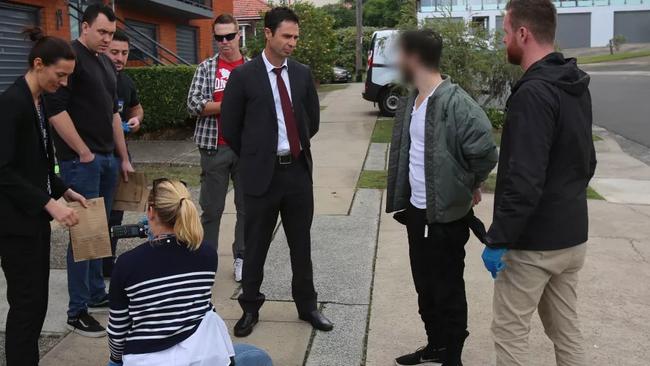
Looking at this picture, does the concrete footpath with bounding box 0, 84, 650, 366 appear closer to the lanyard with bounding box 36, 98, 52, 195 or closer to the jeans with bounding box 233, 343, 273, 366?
the jeans with bounding box 233, 343, 273, 366

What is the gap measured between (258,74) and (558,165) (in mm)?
1903

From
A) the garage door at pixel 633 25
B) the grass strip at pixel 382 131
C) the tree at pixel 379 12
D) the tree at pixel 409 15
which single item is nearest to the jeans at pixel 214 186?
the grass strip at pixel 382 131

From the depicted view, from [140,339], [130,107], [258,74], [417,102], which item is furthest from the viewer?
[130,107]

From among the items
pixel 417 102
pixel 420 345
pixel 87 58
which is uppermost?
pixel 87 58

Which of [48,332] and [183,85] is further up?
[183,85]

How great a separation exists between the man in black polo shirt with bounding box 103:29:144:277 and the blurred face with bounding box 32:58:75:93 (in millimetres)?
1339

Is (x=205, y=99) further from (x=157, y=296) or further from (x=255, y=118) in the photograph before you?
(x=157, y=296)

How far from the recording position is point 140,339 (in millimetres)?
2449

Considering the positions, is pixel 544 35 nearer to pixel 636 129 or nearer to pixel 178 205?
pixel 178 205

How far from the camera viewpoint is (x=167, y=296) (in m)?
2.43

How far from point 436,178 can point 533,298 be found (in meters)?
0.79

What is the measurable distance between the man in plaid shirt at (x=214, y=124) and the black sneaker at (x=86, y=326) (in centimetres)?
104

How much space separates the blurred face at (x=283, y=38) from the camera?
372 cm

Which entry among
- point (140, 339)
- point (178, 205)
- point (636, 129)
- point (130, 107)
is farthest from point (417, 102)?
point (636, 129)
